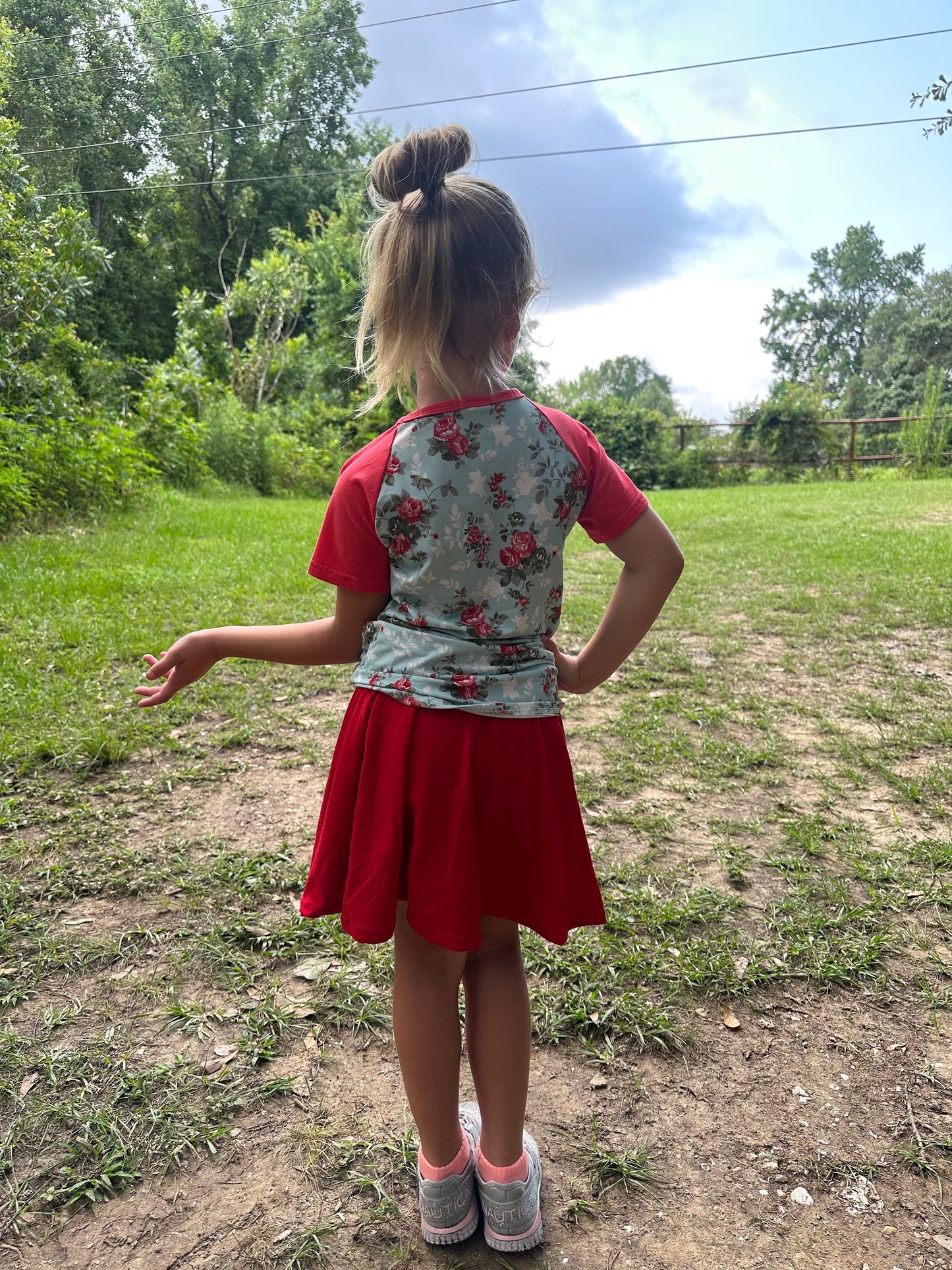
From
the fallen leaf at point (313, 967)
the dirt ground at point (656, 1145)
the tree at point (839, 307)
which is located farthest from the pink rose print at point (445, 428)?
the tree at point (839, 307)

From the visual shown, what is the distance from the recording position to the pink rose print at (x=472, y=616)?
1.12 m

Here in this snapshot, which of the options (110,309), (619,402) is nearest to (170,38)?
(110,309)

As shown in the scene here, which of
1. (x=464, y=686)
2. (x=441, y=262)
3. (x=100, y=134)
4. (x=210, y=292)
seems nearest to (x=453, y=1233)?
(x=464, y=686)

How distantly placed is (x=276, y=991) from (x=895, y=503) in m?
10.7

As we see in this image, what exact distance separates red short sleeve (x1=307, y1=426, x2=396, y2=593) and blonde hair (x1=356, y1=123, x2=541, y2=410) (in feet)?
0.38

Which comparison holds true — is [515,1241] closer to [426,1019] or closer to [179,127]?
[426,1019]

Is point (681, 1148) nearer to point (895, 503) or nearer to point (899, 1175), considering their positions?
point (899, 1175)

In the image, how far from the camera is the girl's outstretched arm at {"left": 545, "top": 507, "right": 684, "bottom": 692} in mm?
1203

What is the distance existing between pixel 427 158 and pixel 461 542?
1.55 ft

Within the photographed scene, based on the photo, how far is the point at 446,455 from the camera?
3.53 ft

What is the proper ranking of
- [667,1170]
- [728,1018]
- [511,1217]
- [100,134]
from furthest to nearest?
[100,134], [728,1018], [667,1170], [511,1217]

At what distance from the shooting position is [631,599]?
1238mm

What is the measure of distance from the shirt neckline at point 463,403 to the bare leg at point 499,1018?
2.28 ft

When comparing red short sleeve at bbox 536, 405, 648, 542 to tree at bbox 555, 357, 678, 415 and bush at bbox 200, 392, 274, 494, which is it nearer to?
bush at bbox 200, 392, 274, 494
